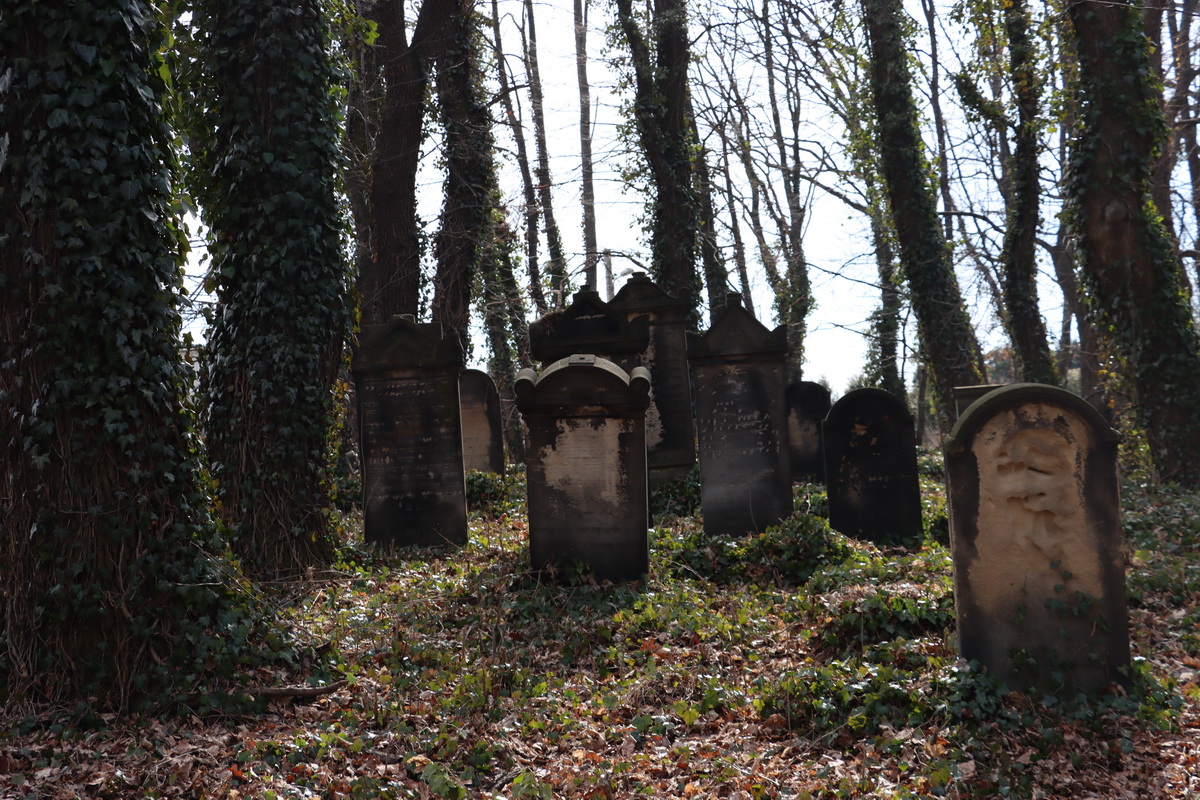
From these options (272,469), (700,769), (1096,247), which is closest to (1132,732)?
(700,769)

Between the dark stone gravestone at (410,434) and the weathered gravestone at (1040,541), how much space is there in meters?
5.59

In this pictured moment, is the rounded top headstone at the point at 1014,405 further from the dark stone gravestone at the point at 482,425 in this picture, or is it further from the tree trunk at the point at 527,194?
the tree trunk at the point at 527,194

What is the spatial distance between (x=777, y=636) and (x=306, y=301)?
480cm

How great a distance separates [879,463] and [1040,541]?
471 cm

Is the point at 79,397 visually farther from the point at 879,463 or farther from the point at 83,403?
the point at 879,463

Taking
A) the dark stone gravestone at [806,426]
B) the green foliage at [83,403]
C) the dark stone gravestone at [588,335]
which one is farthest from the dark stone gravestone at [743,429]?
the green foliage at [83,403]

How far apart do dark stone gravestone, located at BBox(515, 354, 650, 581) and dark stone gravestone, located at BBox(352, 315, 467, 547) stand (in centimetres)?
193

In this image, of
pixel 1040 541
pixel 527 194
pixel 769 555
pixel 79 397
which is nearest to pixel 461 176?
pixel 527 194

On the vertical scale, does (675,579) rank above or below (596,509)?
below

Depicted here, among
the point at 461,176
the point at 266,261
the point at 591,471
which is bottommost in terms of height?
the point at 591,471

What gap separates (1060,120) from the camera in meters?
10.7

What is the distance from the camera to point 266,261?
722 centimetres

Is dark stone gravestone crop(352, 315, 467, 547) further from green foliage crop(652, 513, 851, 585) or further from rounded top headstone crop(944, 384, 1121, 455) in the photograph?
rounded top headstone crop(944, 384, 1121, 455)

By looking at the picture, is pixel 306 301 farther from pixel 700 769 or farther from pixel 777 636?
pixel 700 769
